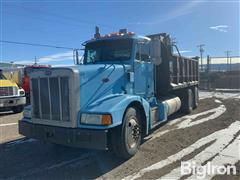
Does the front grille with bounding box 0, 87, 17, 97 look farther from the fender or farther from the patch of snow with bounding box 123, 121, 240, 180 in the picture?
the patch of snow with bounding box 123, 121, 240, 180

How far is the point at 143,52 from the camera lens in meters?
7.18

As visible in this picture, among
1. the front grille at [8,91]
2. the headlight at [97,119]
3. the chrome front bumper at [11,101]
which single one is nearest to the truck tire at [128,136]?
the headlight at [97,119]

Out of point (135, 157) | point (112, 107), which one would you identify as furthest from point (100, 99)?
point (135, 157)

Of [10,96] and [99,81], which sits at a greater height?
[99,81]

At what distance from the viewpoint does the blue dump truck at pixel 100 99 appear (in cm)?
512

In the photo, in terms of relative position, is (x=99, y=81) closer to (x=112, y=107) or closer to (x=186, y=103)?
(x=112, y=107)

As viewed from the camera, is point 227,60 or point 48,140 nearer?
point 48,140

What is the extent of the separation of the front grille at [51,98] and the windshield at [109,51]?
1961mm

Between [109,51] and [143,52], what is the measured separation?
0.91 metres

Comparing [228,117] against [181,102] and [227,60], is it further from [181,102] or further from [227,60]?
[227,60]

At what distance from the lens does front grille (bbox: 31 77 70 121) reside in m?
5.27

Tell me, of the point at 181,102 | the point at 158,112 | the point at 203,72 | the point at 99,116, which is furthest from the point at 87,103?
the point at 203,72

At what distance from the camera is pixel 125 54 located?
6.82m

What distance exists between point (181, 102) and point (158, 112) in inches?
148
